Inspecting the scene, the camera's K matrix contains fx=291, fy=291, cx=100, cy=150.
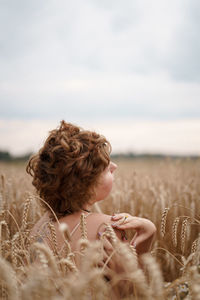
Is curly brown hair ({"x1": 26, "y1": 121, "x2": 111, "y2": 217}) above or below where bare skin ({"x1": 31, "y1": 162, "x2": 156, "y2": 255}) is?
above

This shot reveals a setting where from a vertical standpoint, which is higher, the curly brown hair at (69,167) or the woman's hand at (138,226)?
the curly brown hair at (69,167)

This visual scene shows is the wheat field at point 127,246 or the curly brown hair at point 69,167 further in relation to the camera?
the curly brown hair at point 69,167

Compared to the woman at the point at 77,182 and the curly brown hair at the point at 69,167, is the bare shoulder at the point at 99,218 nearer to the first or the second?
the woman at the point at 77,182

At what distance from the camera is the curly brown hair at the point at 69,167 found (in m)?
1.61

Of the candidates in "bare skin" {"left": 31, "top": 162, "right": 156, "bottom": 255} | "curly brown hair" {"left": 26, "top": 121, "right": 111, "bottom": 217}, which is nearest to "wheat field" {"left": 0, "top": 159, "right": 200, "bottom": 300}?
"bare skin" {"left": 31, "top": 162, "right": 156, "bottom": 255}

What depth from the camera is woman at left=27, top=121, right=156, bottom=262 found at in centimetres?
157

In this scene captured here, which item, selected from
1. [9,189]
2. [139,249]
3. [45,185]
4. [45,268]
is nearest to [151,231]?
[139,249]

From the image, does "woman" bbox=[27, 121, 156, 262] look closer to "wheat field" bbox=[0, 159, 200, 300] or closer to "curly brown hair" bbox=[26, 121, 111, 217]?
"curly brown hair" bbox=[26, 121, 111, 217]

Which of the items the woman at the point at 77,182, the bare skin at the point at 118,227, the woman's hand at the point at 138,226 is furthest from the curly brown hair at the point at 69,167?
the woman's hand at the point at 138,226

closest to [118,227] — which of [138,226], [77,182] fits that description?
[138,226]

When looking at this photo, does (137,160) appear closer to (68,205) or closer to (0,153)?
(0,153)

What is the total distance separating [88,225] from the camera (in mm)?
1572

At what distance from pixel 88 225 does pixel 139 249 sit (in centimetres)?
32

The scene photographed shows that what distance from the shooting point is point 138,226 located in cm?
155
